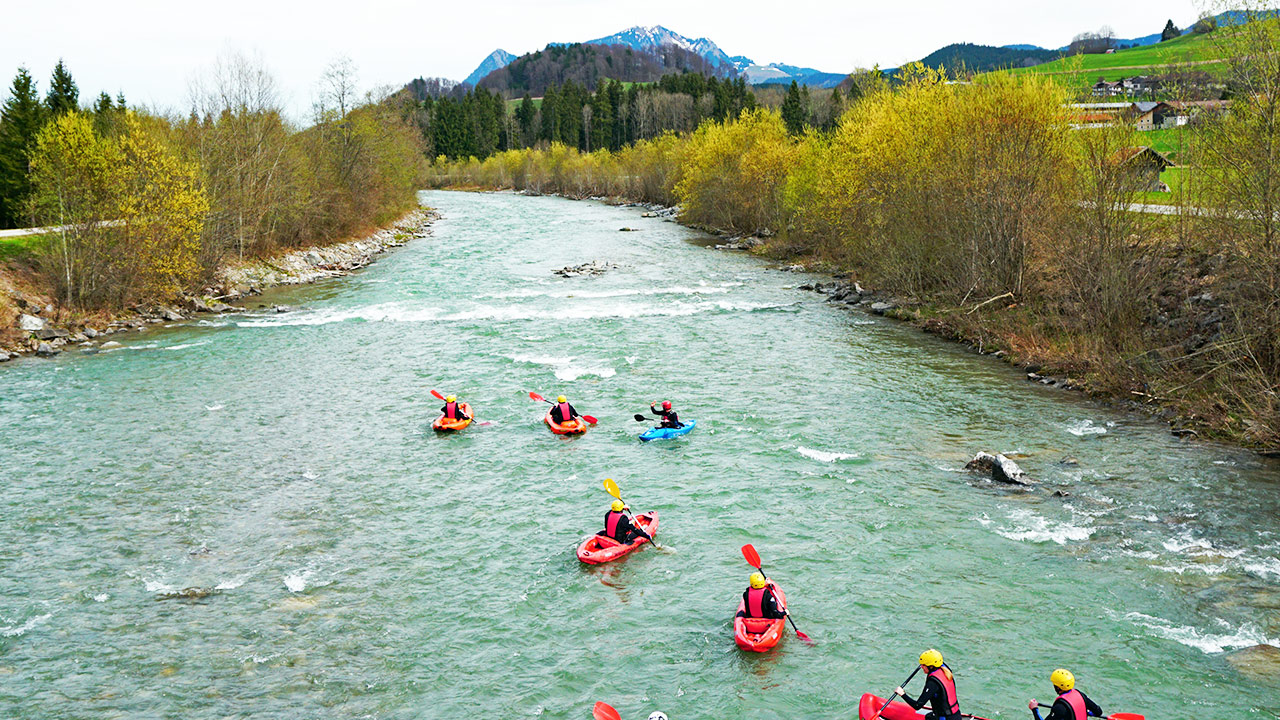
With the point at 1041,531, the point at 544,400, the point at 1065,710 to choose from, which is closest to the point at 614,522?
the point at 1041,531

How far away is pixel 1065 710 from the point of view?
1066 centimetres

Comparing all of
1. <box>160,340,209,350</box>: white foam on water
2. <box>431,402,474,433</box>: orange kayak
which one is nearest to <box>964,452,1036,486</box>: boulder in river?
<box>431,402,474,433</box>: orange kayak

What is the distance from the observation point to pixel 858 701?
12305 millimetres

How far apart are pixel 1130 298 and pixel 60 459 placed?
29816 mm

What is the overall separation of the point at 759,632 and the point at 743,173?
166 feet

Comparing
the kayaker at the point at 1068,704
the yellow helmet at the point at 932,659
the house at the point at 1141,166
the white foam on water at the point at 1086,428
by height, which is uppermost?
the house at the point at 1141,166

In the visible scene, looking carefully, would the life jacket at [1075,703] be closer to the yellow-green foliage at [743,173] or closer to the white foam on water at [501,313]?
the white foam on water at [501,313]

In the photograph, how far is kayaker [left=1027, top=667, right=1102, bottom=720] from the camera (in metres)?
10.7

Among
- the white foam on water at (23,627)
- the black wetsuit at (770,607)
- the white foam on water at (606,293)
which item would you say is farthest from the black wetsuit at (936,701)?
the white foam on water at (606,293)

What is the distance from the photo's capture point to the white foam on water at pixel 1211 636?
1296cm

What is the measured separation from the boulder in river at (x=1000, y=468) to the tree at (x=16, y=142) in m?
42.9

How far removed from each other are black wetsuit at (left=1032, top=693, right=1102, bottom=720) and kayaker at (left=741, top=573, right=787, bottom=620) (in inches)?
155

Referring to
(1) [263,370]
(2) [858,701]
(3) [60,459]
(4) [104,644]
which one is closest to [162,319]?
(1) [263,370]

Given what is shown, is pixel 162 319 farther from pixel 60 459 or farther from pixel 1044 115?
pixel 1044 115
